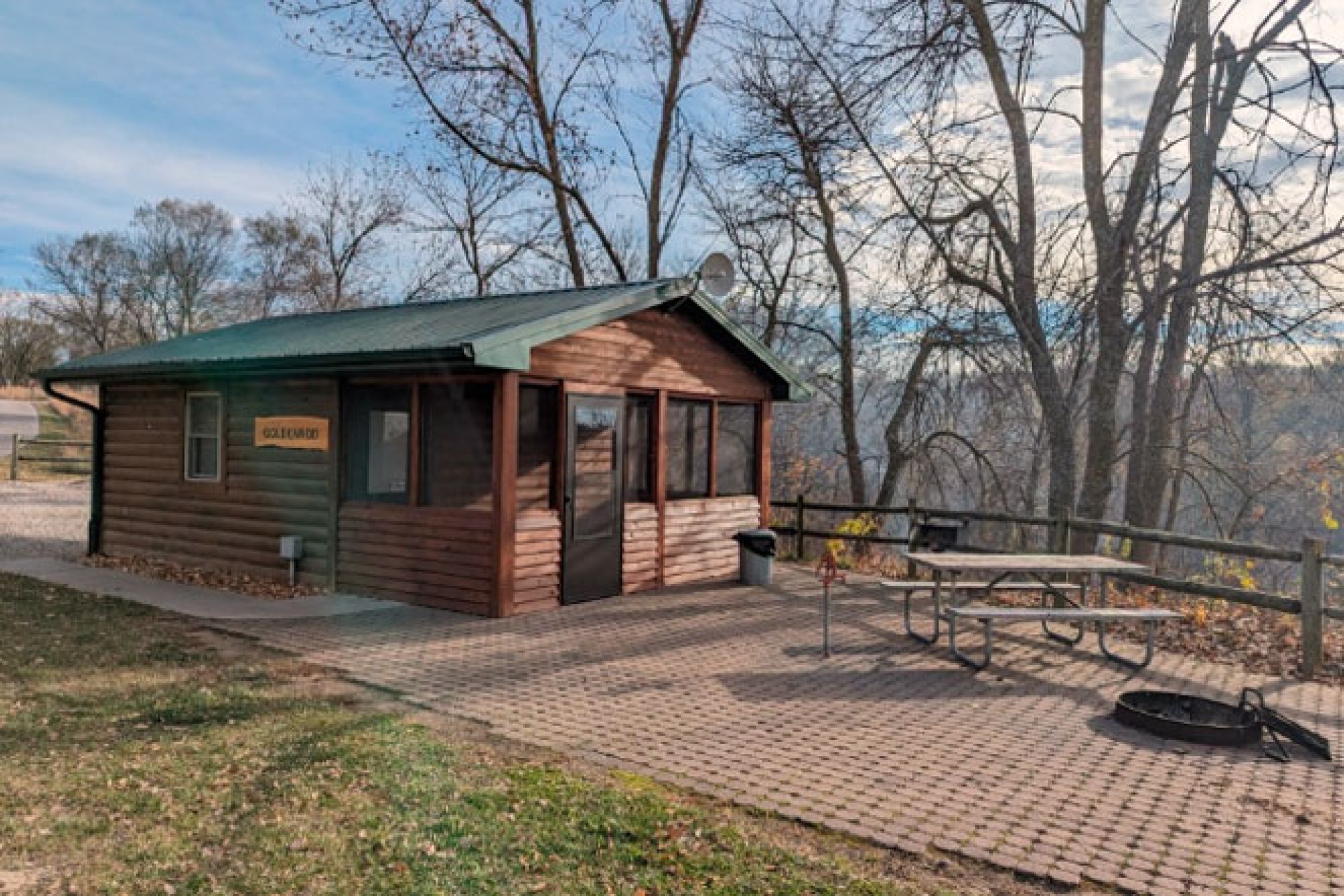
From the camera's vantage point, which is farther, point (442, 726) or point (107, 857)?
point (442, 726)

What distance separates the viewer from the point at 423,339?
8.65 m

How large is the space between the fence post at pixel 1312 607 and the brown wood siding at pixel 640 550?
6.18m

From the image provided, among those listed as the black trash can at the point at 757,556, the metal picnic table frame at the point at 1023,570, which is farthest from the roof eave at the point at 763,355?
the metal picnic table frame at the point at 1023,570

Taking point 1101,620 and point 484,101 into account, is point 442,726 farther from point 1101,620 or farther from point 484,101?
point 484,101

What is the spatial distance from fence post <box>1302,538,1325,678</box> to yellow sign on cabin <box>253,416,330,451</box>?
9.16 m

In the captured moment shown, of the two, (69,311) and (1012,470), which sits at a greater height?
(69,311)

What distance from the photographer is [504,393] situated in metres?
8.34

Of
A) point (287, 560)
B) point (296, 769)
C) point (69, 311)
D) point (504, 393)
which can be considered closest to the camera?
point (296, 769)

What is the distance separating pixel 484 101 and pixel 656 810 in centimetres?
1744

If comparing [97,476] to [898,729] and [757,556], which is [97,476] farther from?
[898,729]

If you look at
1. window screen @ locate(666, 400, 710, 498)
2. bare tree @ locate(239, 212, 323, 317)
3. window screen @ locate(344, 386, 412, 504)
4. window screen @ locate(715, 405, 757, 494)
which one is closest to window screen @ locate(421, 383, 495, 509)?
window screen @ locate(344, 386, 412, 504)

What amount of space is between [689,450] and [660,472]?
1.28m

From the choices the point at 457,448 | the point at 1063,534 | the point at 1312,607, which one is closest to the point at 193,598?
the point at 457,448

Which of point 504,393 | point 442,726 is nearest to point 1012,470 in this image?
point 504,393
